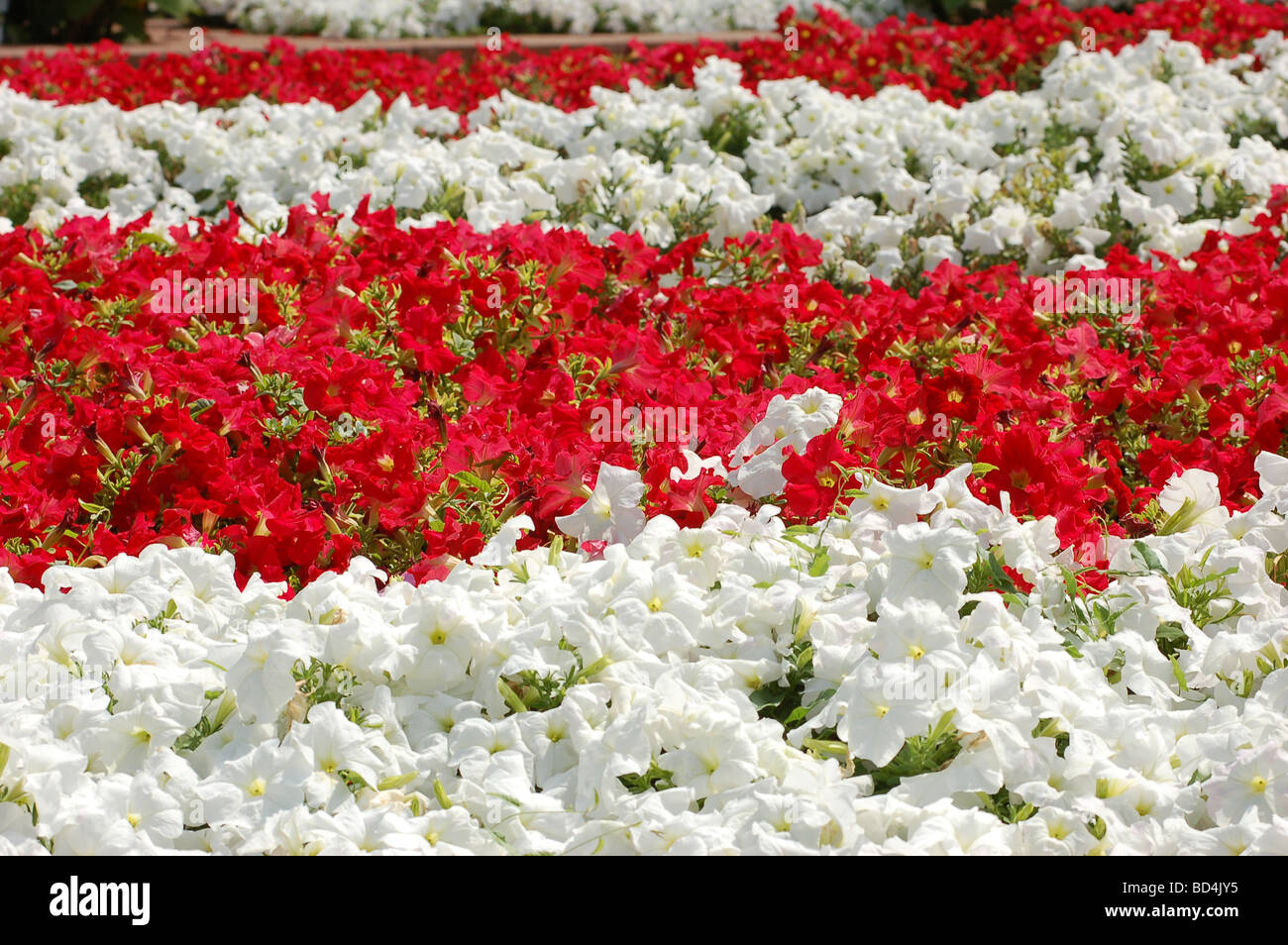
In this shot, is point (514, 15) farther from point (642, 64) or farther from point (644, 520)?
point (644, 520)

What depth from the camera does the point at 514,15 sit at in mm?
9898

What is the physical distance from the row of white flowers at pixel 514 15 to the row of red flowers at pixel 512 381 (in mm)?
5955

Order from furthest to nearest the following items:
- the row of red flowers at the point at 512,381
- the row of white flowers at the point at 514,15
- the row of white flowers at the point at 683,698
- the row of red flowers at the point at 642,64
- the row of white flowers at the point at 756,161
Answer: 1. the row of white flowers at the point at 514,15
2. the row of red flowers at the point at 642,64
3. the row of white flowers at the point at 756,161
4. the row of red flowers at the point at 512,381
5. the row of white flowers at the point at 683,698

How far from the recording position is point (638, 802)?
1.95 m

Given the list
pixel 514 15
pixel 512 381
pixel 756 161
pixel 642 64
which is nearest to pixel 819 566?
pixel 512 381

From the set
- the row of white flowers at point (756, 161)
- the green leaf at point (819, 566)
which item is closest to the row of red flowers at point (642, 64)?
the row of white flowers at point (756, 161)

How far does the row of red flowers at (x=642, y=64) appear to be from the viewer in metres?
6.63

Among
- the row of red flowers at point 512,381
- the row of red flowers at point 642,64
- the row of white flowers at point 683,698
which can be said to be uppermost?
the row of red flowers at point 642,64

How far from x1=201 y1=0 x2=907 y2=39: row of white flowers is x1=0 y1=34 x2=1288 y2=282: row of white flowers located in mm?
3535

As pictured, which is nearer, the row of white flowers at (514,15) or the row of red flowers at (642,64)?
the row of red flowers at (642,64)

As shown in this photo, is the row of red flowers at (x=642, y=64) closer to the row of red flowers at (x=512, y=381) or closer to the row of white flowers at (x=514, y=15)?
the row of white flowers at (x=514, y=15)

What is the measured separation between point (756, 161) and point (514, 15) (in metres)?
5.10

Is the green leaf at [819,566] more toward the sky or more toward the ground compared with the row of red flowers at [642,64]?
more toward the ground

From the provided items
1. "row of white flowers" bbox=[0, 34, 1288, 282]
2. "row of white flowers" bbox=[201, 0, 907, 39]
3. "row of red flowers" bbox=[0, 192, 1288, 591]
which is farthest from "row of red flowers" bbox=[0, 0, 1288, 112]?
"row of red flowers" bbox=[0, 192, 1288, 591]
